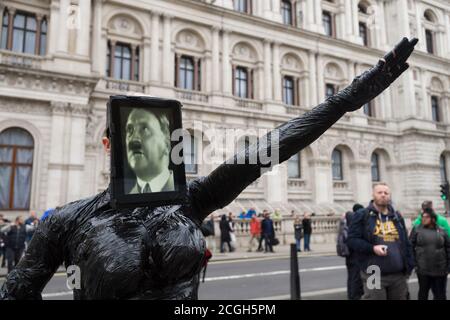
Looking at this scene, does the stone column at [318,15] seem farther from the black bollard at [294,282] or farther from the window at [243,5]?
the black bollard at [294,282]

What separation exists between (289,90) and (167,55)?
9817 mm

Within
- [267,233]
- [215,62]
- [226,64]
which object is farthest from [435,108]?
[267,233]

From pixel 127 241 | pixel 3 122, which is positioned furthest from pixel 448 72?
pixel 127 241

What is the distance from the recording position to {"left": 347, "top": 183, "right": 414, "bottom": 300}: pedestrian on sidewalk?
4.51 meters

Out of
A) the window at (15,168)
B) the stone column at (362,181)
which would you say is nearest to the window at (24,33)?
the window at (15,168)

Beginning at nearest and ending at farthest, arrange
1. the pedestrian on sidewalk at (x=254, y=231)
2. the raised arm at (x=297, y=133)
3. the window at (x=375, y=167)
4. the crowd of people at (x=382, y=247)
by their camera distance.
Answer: the raised arm at (x=297, y=133) → the crowd of people at (x=382, y=247) → the pedestrian on sidewalk at (x=254, y=231) → the window at (x=375, y=167)

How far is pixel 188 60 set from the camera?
24516 millimetres

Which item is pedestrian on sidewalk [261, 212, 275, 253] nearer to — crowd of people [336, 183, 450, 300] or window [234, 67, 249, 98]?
window [234, 67, 249, 98]

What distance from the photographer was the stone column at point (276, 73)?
A: 26.2m

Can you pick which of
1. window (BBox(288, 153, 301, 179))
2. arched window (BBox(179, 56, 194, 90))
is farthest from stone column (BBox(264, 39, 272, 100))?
arched window (BBox(179, 56, 194, 90))

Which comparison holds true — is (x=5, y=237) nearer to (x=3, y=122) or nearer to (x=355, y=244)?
(x=3, y=122)

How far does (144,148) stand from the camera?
48.1 inches

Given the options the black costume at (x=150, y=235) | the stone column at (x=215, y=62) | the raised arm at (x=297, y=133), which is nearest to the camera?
the black costume at (x=150, y=235)

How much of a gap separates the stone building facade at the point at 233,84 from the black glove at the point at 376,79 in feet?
47.8
